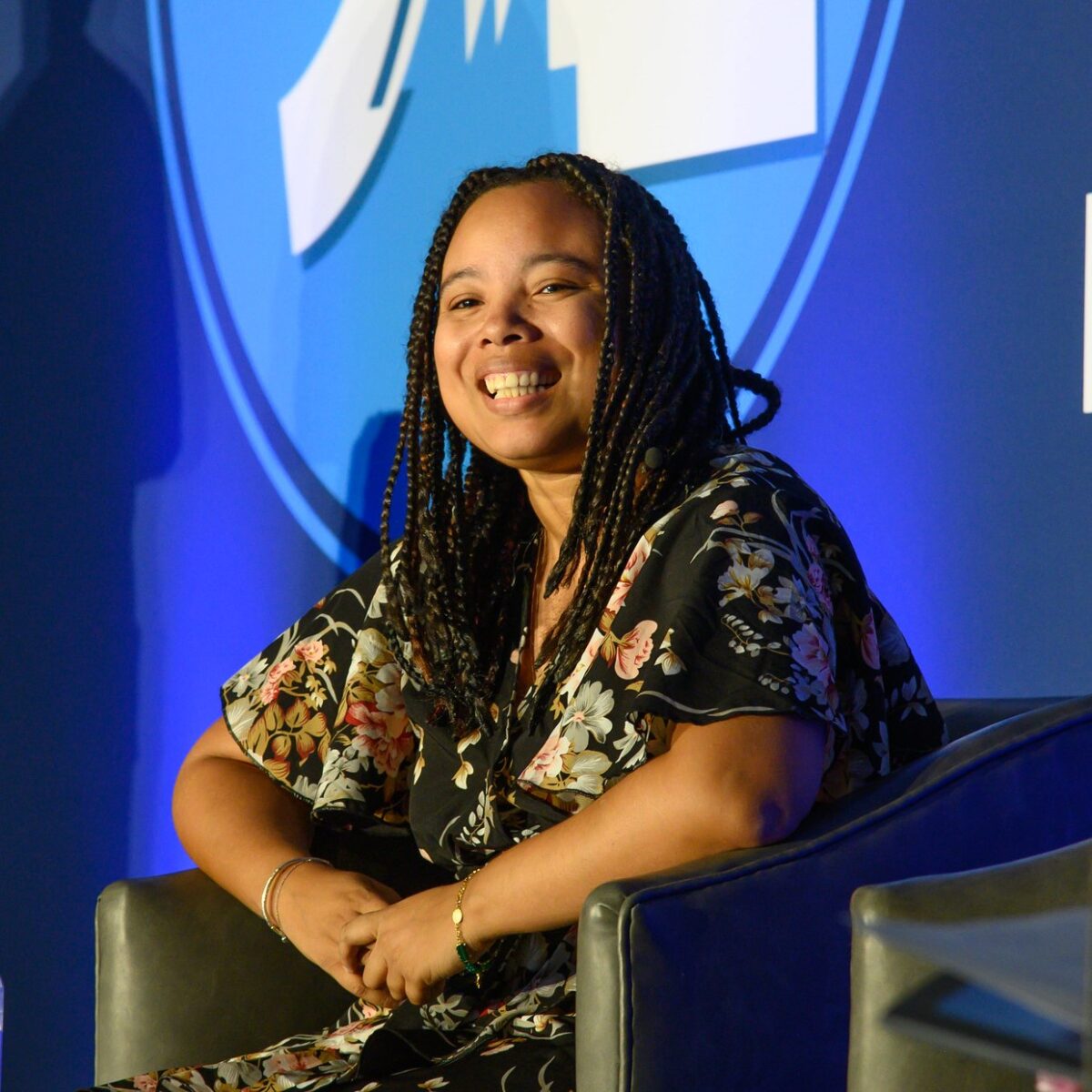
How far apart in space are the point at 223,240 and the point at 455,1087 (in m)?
1.68

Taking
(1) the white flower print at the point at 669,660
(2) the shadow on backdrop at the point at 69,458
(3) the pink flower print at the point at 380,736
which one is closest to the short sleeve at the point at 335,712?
(3) the pink flower print at the point at 380,736

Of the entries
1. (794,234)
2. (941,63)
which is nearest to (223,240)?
(794,234)

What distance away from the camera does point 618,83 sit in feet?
6.93

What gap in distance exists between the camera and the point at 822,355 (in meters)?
1.93

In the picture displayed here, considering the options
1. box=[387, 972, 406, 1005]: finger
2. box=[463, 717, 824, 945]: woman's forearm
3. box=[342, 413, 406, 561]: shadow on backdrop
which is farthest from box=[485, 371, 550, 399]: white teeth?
box=[342, 413, 406, 561]: shadow on backdrop

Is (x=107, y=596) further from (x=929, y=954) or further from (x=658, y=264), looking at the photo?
(x=929, y=954)

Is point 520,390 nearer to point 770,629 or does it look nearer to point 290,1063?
point 770,629

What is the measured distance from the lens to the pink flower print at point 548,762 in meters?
1.29

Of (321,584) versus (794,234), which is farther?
(321,584)

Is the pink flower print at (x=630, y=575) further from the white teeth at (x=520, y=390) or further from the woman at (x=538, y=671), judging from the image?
the white teeth at (x=520, y=390)

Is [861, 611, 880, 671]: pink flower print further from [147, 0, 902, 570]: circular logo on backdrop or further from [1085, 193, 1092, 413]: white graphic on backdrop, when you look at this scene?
[147, 0, 902, 570]: circular logo on backdrop

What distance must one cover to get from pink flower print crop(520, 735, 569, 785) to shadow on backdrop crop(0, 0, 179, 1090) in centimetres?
140

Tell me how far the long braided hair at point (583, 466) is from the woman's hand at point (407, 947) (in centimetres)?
21

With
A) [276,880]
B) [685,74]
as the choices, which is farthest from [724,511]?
[685,74]
